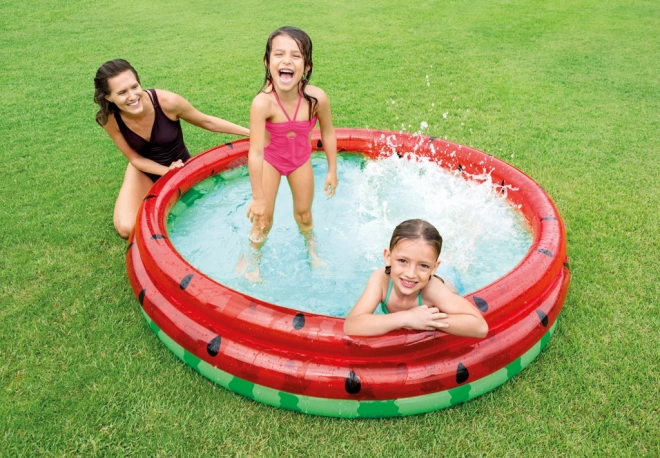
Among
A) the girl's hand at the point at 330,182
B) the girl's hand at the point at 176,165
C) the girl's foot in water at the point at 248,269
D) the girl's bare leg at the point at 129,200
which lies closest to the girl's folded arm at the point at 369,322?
the girl's hand at the point at 330,182

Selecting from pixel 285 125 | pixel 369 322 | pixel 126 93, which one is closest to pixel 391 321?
pixel 369 322

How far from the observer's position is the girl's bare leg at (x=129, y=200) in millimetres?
4262

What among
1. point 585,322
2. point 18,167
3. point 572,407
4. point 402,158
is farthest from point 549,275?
point 18,167

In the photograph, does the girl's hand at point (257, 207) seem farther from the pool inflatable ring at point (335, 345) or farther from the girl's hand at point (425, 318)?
the girl's hand at point (425, 318)

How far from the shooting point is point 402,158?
5.01m

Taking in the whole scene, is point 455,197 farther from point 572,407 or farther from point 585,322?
point 572,407

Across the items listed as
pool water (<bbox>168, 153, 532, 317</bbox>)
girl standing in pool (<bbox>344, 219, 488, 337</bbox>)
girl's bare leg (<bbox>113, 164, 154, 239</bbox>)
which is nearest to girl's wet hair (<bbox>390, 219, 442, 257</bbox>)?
girl standing in pool (<bbox>344, 219, 488, 337</bbox>)

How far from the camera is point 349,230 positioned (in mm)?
4508

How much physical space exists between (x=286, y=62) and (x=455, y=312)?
1680 millimetres

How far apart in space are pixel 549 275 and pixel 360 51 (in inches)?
262

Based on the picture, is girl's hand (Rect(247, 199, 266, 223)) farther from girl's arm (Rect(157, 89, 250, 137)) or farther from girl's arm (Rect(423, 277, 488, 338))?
girl's arm (Rect(157, 89, 250, 137))

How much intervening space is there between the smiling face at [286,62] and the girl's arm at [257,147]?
0.18 metres

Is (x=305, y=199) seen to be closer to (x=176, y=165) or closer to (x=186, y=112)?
(x=176, y=165)

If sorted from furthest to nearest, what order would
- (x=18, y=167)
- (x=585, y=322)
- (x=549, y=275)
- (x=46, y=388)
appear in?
(x=18, y=167)
(x=585, y=322)
(x=549, y=275)
(x=46, y=388)
